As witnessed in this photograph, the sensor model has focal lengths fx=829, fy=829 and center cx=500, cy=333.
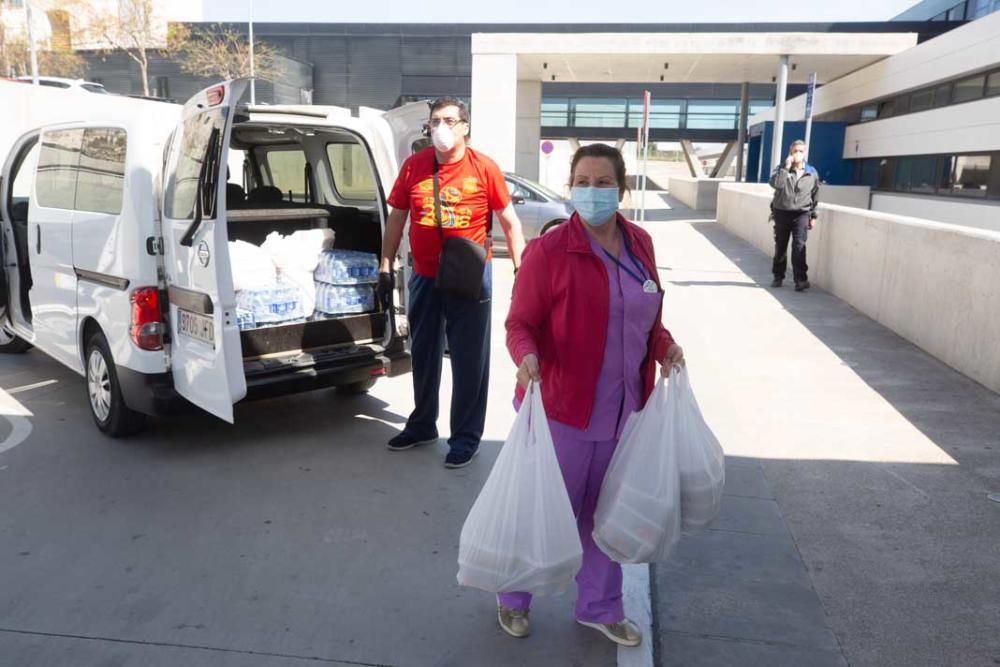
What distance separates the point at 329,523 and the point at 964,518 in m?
3.10

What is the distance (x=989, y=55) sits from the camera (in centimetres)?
1859

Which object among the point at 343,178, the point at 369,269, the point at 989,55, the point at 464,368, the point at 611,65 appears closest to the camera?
the point at 464,368

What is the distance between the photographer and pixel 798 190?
1020 centimetres

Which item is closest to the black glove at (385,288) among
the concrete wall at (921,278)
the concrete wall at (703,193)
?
the concrete wall at (921,278)

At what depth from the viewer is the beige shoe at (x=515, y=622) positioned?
309 centimetres

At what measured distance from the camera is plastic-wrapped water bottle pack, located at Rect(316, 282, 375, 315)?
550 centimetres

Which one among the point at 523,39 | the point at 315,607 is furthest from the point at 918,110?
the point at 315,607

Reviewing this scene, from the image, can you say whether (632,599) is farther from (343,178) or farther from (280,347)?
(343,178)

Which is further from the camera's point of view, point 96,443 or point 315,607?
point 96,443

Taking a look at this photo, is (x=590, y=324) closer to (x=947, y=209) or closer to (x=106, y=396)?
(x=106, y=396)

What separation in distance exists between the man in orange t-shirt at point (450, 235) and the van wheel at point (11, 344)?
4.14 m

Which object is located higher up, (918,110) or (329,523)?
(918,110)

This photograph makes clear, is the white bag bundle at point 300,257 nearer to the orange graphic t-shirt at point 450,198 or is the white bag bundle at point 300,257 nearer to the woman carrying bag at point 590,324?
the orange graphic t-shirt at point 450,198

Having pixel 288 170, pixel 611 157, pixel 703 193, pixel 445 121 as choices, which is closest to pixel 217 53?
pixel 703 193
